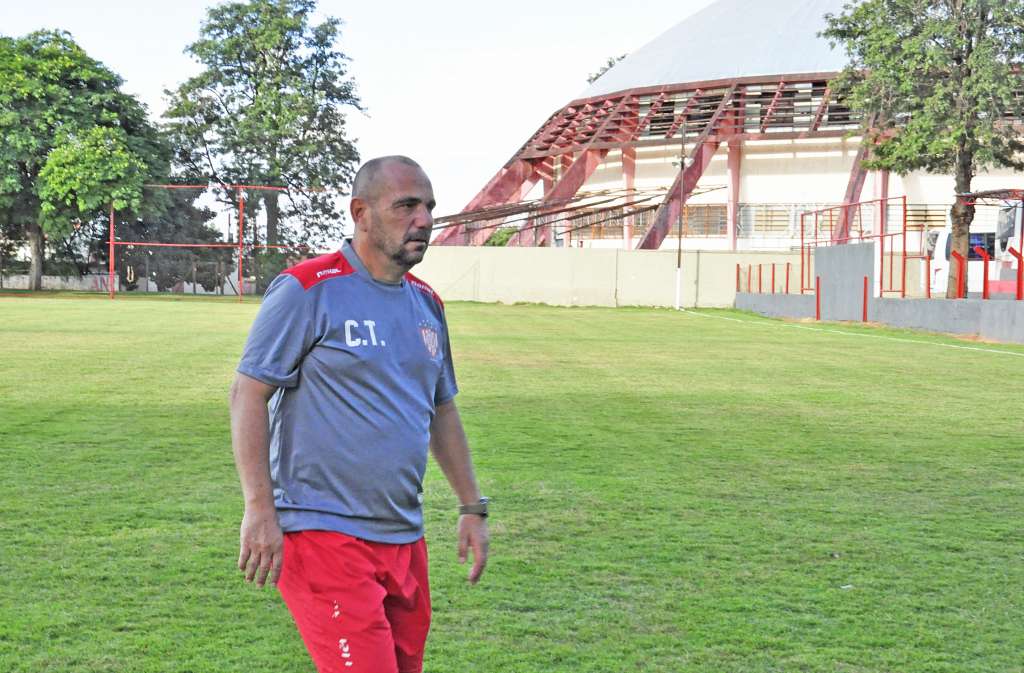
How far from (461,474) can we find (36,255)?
59077 mm

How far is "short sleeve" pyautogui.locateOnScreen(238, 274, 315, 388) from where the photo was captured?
3512 millimetres

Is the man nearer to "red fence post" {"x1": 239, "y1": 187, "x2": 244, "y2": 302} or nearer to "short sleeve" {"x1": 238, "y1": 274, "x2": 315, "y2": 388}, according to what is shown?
"short sleeve" {"x1": 238, "y1": 274, "x2": 315, "y2": 388}

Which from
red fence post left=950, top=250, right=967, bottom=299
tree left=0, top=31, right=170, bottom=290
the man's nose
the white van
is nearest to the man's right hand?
the man's nose

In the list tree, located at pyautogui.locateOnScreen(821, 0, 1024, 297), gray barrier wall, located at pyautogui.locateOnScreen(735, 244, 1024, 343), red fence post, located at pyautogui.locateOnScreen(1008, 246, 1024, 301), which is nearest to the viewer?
red fence post, located at pyautogui.locateOnScreen(1008, 246, 1024, 301)

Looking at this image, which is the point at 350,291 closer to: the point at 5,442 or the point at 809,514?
the point at 809,514

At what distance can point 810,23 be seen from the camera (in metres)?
65.9

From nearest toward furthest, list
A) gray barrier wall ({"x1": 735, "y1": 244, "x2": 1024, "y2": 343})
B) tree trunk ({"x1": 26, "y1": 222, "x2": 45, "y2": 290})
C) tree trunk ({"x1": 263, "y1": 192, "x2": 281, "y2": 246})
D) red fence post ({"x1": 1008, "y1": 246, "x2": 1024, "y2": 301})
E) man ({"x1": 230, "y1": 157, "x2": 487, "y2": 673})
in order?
man ({"x1": 230, "y1": 157, "x2": 487, "y2": 673}) < red fence post ({"x1": 1008, "y1": 246, "x2": 1024, "y2": 301}) < gray barrier wall ({"x1": 735, "y1": 244, "x2": 1024, "y2": 343}) < tree trunk ({"x1": 263, "y1": 192, "x2": 281, "y2": 246}) < tree trunk ({"x1": 26, "y1": 222, "x2": 45, "y2": 290})

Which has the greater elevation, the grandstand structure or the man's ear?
the grandstand structure

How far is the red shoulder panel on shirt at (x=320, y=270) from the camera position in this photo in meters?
3.54

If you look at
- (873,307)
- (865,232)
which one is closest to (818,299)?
(873,307)

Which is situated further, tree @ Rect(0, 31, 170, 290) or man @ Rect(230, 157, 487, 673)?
tree @ Rect(0, 31, 170, 290)

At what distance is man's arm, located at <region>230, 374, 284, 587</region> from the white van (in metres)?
26.3

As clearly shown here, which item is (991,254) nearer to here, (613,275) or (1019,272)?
(613,275)

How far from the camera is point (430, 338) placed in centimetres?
375
